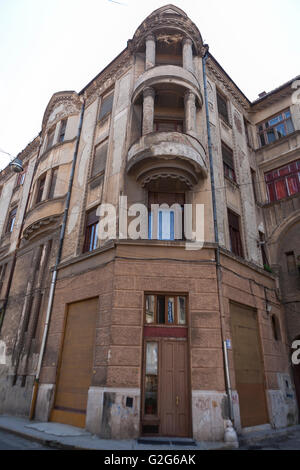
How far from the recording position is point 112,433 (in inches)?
281

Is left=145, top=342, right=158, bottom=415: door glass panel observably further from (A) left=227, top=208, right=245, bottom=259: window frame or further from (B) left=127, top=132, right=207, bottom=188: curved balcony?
(B) left=127, top=132, right=207, bottom=188: curved balcony

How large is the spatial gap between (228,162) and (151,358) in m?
9.50

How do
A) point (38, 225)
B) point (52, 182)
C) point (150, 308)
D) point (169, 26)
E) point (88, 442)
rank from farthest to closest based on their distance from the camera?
point (52, 182), point (38, 225), point (169, 26), point (150, 308), point (88, 442)

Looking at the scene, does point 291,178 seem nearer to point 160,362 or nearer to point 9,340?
point 160,362

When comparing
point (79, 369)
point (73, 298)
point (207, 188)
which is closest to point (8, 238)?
point (73, 298)

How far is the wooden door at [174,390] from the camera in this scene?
7.48 m

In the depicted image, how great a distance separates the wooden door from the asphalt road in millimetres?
3033

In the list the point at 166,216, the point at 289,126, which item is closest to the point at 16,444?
the point at 166,216

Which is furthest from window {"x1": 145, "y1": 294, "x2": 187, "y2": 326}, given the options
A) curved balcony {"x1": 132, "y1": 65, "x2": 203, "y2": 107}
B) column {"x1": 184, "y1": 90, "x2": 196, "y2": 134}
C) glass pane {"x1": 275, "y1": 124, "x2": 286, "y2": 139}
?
glass pane {"x1": 275, "y1": 124, "x2": 286, "y2": 139}

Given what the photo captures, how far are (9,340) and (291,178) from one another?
620 inches

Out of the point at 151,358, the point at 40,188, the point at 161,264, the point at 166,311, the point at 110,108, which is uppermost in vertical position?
the point at 110,108

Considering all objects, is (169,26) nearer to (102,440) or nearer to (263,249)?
(263,249)

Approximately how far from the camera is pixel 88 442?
6.63 meters

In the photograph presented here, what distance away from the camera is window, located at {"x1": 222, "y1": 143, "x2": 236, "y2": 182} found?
13122 mm
